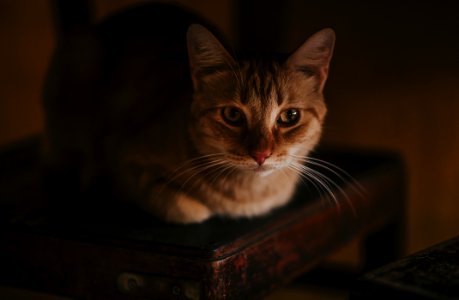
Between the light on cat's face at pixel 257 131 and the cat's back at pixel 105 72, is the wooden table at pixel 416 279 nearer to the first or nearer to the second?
the light on cat's face at pixel 257 131

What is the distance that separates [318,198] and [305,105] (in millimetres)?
209

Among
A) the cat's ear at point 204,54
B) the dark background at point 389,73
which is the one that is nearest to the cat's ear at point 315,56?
the cat's ear at point 204,54

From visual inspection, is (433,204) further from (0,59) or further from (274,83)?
(0,59)

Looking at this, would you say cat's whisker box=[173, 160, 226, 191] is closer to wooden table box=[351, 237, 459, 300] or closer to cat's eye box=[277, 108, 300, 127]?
cat's eye box=[277, 108, 300, 127]

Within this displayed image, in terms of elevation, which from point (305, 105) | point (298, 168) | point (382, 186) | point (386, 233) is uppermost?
point (305, 105)

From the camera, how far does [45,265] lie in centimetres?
98

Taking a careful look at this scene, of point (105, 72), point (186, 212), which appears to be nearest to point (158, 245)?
point (186, 212)

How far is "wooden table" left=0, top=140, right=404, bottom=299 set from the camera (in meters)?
0.90

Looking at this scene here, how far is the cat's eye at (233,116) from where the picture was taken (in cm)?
100

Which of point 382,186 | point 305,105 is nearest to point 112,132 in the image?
point 305,105

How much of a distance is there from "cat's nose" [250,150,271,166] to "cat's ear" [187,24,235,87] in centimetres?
19

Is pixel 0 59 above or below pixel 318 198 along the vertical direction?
above

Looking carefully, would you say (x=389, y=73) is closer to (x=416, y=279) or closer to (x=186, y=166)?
(x=186, y=166)

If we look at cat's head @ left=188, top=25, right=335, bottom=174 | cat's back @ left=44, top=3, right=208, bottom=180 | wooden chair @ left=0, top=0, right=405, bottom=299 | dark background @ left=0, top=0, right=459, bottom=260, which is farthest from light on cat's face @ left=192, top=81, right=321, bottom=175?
dark background @ left=0, top=0, right=459, bottom=260
